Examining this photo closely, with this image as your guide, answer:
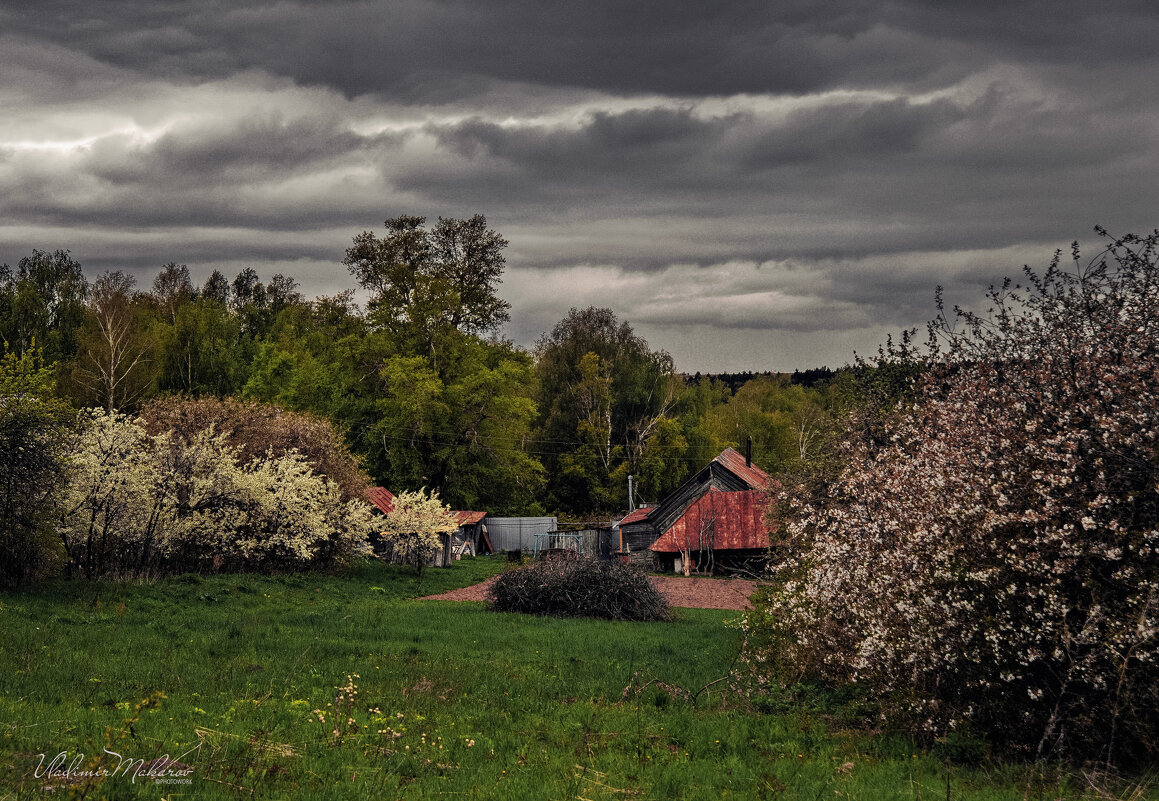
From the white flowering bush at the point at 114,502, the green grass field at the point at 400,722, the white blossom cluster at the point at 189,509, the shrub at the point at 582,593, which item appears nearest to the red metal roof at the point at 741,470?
the white blossom cluster at the point at 189,509

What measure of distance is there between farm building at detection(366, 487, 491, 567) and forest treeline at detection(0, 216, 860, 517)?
2.29 m

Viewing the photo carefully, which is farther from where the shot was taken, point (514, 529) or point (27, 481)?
point (514, 529)

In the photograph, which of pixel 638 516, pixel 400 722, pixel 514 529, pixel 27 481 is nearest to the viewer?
pixel 400 722

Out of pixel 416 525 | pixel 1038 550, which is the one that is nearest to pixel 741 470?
pixel 416 525

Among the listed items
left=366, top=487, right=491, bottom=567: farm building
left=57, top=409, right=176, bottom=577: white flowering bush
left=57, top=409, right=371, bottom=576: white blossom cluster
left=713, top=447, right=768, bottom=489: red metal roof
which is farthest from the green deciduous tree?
left=57, top=409, right=176, bottom=577: white flowering bush

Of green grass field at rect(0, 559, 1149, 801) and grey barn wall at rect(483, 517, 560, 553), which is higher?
green grass field at rect(0, 559, 1149, 801)

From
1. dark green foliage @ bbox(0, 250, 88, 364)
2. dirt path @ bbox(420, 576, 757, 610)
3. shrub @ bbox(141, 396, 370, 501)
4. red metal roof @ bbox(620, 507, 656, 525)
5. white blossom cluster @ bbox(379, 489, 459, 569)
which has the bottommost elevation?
dirt path @ bbox(420, 576, 757, 610)

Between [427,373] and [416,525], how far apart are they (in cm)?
1697

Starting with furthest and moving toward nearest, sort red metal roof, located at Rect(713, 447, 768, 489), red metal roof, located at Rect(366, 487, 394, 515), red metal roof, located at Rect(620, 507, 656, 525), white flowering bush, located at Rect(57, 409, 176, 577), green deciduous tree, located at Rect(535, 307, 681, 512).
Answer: green deciduous tree, located at Rect(535, 307, 681, 512) < red metal roof, located at Rect(620, 507, 656, 525) < red metal roof, located at Rect(713, 447, 768, 489) < red metal roof, located at Rect(366, 487, 394, 515) < white flowering bush, located at Rect(57, 409, 176, 577)

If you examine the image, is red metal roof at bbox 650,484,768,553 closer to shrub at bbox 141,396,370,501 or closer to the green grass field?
shrub at bbox 141,396,370,501

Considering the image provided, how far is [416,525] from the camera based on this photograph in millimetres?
38281

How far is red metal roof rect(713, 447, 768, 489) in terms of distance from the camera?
53.1 meters

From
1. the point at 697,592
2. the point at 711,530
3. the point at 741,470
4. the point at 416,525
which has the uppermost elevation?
the point at 741,470

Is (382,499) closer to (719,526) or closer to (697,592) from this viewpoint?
(719,526)
